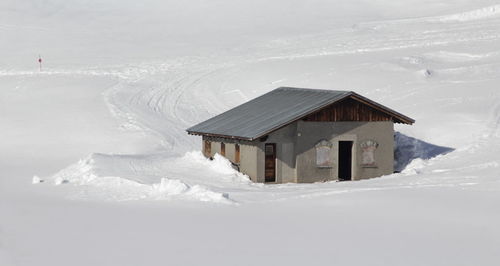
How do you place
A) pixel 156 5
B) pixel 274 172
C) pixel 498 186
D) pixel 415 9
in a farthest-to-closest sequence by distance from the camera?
1. pixel 156 5
2. pixel 415 9
3. pixel 274 172
4. pixel 498 186

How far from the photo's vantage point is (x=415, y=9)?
10038 cm

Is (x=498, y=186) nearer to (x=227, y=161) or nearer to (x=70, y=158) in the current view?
(x=227, y=161)

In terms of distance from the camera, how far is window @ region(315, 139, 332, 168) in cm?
4050

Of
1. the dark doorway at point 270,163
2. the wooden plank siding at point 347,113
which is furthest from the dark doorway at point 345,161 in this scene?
the dark doorway at point 270,163

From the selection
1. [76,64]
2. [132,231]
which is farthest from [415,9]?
[132,231]

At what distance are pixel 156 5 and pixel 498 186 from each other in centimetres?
8065

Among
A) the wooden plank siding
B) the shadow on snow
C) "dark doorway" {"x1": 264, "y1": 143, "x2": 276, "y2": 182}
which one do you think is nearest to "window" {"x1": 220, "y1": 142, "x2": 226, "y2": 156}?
"dark doorway" {"x1": 264, "y1": 143, "x2": 276, "y2": 182}

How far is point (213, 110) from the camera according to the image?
204 ft

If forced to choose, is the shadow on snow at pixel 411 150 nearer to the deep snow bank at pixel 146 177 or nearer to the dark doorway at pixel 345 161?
the dark doorway at pixel 345 161

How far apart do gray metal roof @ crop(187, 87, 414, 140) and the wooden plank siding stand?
305 mm

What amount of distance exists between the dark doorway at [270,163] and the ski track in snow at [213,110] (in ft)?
3.02

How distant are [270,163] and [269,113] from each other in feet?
9.18

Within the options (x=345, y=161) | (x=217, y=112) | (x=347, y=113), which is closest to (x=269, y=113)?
(x=347, y=113)

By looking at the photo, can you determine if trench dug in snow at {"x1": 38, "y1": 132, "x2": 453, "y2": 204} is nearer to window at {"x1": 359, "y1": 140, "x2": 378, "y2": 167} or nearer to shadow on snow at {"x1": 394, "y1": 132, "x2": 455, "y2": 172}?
shadow on snow at {"x1": 394, "y1": 132, "x2": 455, "y2": 172}
